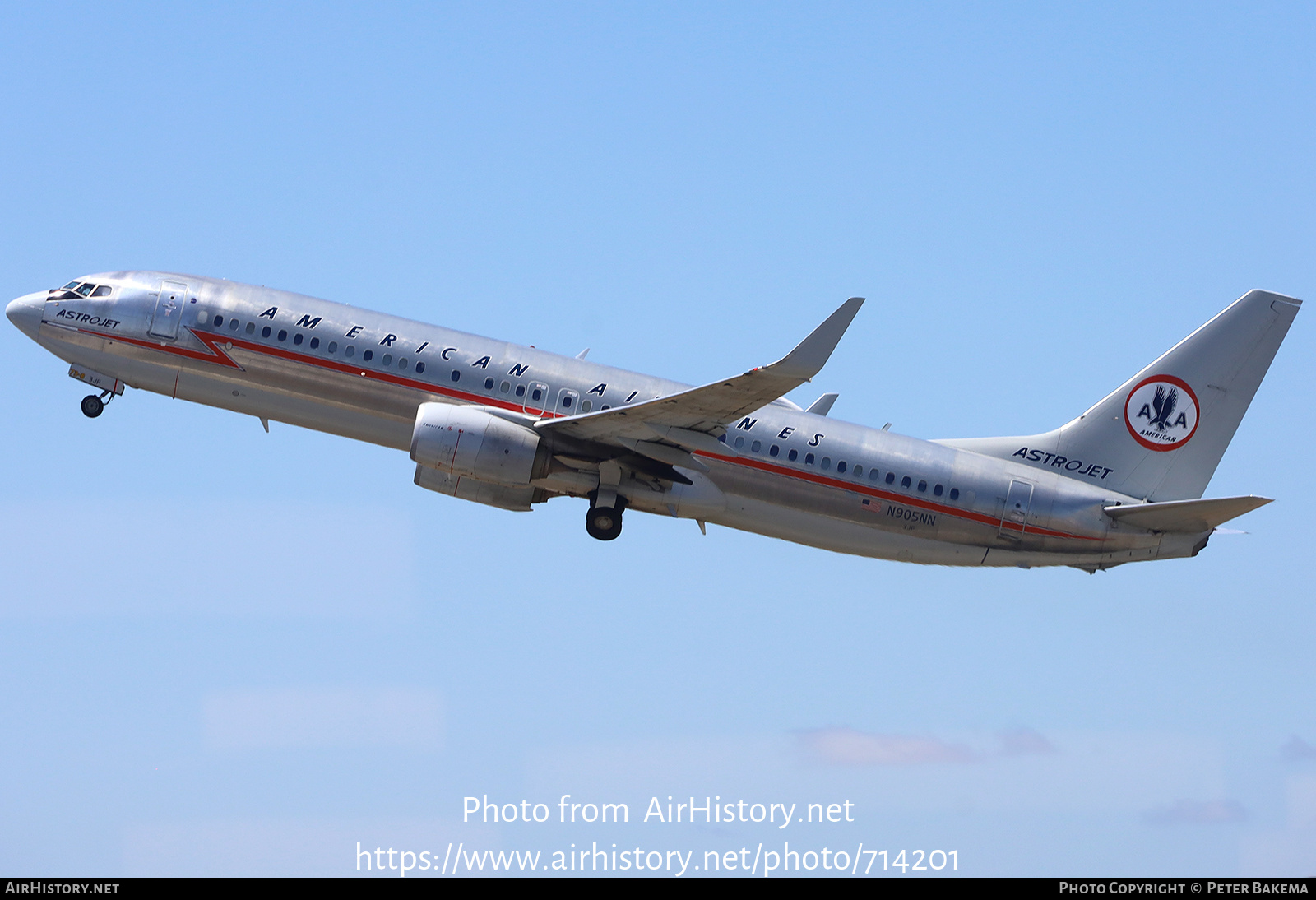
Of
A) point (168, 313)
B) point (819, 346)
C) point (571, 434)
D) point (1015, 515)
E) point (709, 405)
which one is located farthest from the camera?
point (1015, 515)

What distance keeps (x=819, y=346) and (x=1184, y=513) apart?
39.3 ft

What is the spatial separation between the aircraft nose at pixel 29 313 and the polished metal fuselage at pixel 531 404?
228 millimetres

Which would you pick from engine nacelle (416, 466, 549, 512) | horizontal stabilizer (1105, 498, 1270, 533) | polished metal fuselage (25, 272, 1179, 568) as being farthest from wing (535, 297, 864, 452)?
horizontal stabilizer (1105, 498, 1270, 533)

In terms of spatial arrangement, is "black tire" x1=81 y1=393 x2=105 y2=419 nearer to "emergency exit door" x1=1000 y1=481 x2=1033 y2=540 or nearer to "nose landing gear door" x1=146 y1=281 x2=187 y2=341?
"nose landing gear door" x1=146 y1=281 x2=187 y2=341

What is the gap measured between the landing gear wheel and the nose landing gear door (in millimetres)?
11736

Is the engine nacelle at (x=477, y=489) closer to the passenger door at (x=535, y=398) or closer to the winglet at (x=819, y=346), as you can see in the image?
the passenger door at (x=535, y=398)

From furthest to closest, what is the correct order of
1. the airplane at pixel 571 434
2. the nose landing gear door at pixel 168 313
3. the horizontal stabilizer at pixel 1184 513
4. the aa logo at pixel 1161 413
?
the aa logo at pixel 1161 413
the nose landing gear door at pixel 168 313
the airplane at pixel 571 434
the horizontal stabilizer at pixel 1184 513

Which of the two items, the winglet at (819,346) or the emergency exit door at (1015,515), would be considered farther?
the emergency exit door at (1015,515)

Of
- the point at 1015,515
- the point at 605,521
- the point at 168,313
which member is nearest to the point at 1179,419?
the point at 1015,515

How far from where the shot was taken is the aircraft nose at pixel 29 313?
37.3 meters

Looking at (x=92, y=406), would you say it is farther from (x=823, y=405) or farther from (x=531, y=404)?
(x=823, y=405)

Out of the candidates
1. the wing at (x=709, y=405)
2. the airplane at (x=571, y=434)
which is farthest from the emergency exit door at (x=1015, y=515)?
the wing at (x=709, y=405)

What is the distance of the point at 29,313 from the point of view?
123ft

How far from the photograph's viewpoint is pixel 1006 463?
3828 cm
